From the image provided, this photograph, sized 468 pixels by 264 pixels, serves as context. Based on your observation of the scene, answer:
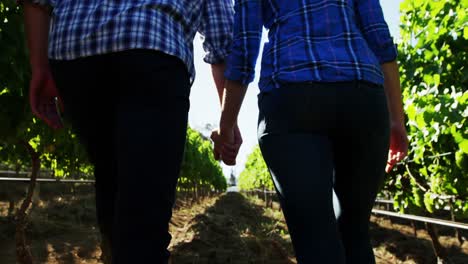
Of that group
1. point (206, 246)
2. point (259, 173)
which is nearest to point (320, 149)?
point (206, 246)

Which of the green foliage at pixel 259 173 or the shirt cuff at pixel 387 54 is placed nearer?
the shirt cuff at pixel 387 54

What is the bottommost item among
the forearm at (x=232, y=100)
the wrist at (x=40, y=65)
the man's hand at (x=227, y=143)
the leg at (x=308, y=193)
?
the leg at (x=308, y=193)

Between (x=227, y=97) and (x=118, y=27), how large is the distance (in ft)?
1.50

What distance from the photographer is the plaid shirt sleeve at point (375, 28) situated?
150cm

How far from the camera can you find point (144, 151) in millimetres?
1070

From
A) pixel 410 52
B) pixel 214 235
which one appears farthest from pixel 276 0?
pixel 214 235

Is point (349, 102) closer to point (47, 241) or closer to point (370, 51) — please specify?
point (370, 51)

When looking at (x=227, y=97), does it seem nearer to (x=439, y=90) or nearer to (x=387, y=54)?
(x=387, y=54)

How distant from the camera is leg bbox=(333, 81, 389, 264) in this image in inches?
51.4

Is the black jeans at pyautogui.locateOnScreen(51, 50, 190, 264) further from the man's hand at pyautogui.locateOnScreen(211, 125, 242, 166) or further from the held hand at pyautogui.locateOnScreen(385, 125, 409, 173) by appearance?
the held hand at pyautogui.locateOnScreen(385, 125, 409, 173)

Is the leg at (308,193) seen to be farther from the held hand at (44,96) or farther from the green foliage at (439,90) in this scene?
the green foliage at (439,90)

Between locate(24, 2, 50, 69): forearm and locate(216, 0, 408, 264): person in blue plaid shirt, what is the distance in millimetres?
583

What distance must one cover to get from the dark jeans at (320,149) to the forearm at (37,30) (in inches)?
27.4

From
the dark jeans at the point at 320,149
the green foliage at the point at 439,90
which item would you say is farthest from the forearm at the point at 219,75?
the green foliage at the point at 439,90
